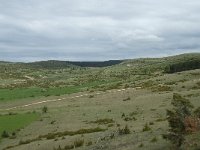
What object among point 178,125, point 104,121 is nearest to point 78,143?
point 178,125

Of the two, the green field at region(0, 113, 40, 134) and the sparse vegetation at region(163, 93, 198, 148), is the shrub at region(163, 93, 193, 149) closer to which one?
the sparse vegetation at region(163, 93, 198, 148)

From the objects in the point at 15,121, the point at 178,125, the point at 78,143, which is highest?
the point at 178,125

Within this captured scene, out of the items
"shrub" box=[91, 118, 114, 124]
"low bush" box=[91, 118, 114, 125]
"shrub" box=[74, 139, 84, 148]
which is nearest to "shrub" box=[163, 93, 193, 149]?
"shrub" box=[74, 139, 84, 148]

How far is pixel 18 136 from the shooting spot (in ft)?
189

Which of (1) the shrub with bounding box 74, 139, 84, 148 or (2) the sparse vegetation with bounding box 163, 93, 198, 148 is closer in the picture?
(2) the sparse vegetation with bounding box 163, 93, 198, 148

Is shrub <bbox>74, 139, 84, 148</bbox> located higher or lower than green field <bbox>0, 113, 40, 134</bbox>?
higher

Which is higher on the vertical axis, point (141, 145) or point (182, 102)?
point (182, 102)

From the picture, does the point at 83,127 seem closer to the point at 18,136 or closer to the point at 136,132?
the point at 18,136

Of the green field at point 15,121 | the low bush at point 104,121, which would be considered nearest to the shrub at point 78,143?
the low bush at point 104,121

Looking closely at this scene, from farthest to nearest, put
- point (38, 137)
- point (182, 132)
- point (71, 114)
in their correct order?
point (71, 114), point (38, 137), point (182, 132)

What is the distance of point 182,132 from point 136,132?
11.6 metres

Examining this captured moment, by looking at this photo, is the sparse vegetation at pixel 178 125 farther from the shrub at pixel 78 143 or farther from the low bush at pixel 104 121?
the low bush at pixel 104 121

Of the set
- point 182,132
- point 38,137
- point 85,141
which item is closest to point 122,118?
point 38,137

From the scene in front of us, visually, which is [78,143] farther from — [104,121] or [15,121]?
[15,121]
